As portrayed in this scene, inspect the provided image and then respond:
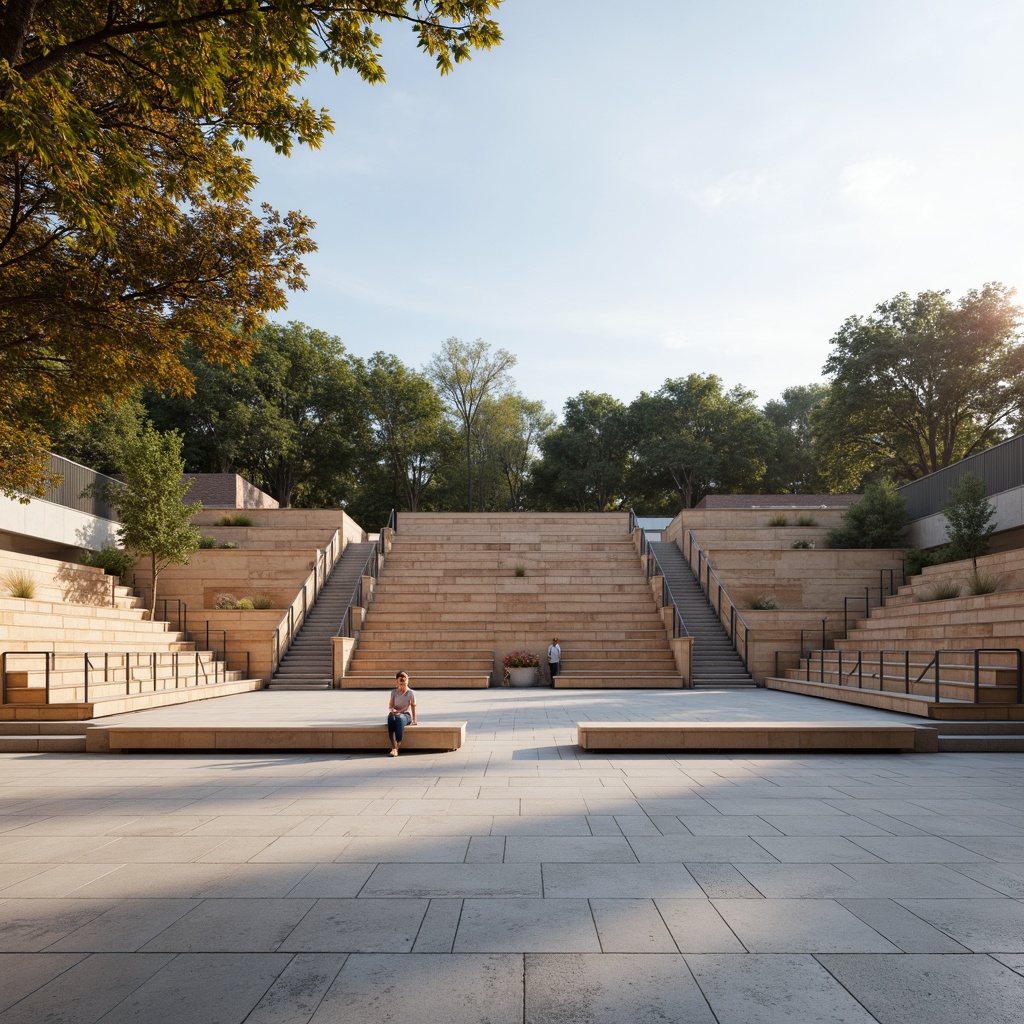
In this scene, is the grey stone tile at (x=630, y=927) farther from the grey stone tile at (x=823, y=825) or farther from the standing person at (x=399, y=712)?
the standing person at (x=399, y=712)

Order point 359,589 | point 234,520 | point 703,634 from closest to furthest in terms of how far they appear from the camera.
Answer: point 703,634 < point 359,589 < point 234,520

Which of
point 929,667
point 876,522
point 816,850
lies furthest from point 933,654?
point 876,522

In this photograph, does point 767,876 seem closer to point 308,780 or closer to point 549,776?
point 549,776

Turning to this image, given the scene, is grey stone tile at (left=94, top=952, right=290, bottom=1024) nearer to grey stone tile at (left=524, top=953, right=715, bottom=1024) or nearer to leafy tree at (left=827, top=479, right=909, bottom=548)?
grey stone tile at (left=524, top=953, right=715, bottom=1024)

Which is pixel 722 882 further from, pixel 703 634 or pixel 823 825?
pixel 703 634

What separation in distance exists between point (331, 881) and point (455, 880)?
0.83 metres

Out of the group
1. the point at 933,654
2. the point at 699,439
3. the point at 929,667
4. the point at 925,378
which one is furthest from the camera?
the point at 699,439

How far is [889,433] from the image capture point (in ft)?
125

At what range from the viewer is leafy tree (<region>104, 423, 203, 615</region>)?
22.6 metres

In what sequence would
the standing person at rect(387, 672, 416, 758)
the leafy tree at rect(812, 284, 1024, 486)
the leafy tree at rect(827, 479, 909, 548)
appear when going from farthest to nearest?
1. the leafy tree at rect(812, 284, 1024, 486)
2. the leafy tree at rect(827, 479, 909, 548)
3. the standing person at rect(387, 672, 416, 758)

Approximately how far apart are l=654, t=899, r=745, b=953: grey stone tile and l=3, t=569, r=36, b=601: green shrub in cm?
1705

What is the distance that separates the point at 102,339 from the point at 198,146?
3.23m

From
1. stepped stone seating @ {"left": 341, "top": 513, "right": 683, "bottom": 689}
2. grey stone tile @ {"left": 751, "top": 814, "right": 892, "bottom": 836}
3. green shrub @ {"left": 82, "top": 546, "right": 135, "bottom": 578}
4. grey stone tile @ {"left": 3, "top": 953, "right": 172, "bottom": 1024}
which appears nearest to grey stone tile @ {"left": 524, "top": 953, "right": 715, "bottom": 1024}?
grey stone tile @ {"left": 3, "top": 953, "right": 172, "bottom": 1024}

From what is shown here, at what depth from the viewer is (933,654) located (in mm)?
15008
